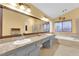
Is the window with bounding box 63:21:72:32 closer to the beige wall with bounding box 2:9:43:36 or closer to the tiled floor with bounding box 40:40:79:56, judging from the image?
the tiled floor with bounding box 40:40:79:56

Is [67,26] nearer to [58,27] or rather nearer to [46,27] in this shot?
[58,27]

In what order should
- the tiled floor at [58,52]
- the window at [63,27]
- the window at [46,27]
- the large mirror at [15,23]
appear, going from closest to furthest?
the large mirror at [15,23] → the tiled floor at [58,52] → the window at [63,27] → the window at [46,27]

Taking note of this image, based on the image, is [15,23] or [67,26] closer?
[15,23]

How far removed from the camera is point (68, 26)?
4.39m

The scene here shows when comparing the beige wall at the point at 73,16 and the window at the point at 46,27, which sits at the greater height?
the beige wall at the point at 73,16

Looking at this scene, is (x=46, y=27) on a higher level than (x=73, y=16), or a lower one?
lower

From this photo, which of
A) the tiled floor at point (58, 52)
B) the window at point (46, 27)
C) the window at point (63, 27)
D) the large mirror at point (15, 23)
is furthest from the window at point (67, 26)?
the large mirror at point (15, 23)

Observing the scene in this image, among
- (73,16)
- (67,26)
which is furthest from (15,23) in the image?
(73,16)

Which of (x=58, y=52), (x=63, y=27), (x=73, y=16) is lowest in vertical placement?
(x=58, y=52)

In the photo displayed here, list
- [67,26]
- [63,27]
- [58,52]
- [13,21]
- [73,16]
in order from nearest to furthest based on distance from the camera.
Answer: [13,21] → [58,52] → [63,27] → [67,26] → [73,16]

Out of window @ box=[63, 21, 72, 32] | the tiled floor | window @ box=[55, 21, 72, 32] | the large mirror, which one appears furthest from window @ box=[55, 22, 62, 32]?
the large mirror

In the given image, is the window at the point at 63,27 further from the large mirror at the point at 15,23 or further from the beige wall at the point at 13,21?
the beige wall at the point at 13,21

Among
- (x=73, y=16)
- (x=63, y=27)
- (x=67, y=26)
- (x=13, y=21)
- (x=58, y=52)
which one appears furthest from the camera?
(x=73, y=16)

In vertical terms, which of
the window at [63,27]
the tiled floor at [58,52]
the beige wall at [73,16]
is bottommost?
the tiled floor at [58,52]
